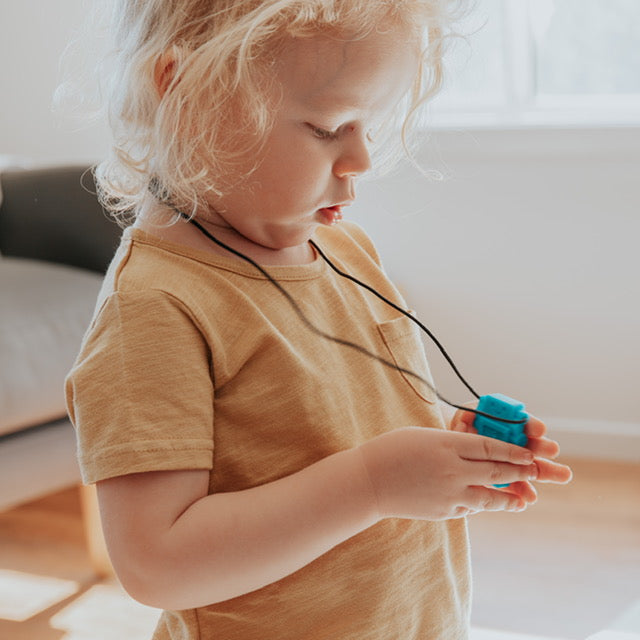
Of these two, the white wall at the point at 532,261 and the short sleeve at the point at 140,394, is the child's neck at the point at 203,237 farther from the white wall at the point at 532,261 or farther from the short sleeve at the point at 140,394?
the white wall at the point at 532,261

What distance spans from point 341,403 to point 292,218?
126 millimetres

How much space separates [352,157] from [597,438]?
146 cm

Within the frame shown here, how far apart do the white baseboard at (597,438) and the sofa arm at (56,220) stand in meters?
0.96

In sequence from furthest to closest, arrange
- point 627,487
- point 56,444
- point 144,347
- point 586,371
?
point 586,371
point 627,487
point 56,444
point 144,347

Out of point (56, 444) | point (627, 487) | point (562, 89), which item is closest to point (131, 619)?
point (56, 444)

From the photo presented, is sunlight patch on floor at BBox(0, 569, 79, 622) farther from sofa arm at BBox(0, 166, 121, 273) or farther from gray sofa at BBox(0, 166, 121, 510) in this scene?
sofa arm at BBox(0, 166, 121, 273)

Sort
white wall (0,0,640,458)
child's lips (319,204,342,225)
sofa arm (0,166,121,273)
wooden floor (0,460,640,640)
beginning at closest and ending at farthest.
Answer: child's lips (319,204,342,225) → wooden floor (0,460,640,640) → sofa arm (0,166,121,273) → white wall (0,0,640,458)

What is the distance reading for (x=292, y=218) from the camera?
613 millimetres

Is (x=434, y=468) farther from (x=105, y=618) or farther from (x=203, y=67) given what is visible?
(x=105, y=618)

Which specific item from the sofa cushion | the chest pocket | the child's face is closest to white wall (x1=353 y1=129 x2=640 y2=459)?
the sofa cushion

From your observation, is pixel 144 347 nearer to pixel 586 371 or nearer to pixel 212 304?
pixel 212 304

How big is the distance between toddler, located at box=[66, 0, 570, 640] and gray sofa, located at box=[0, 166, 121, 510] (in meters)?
0.66

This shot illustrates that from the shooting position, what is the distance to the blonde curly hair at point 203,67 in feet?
1.82

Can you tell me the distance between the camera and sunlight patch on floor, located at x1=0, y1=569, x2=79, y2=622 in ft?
4.95
